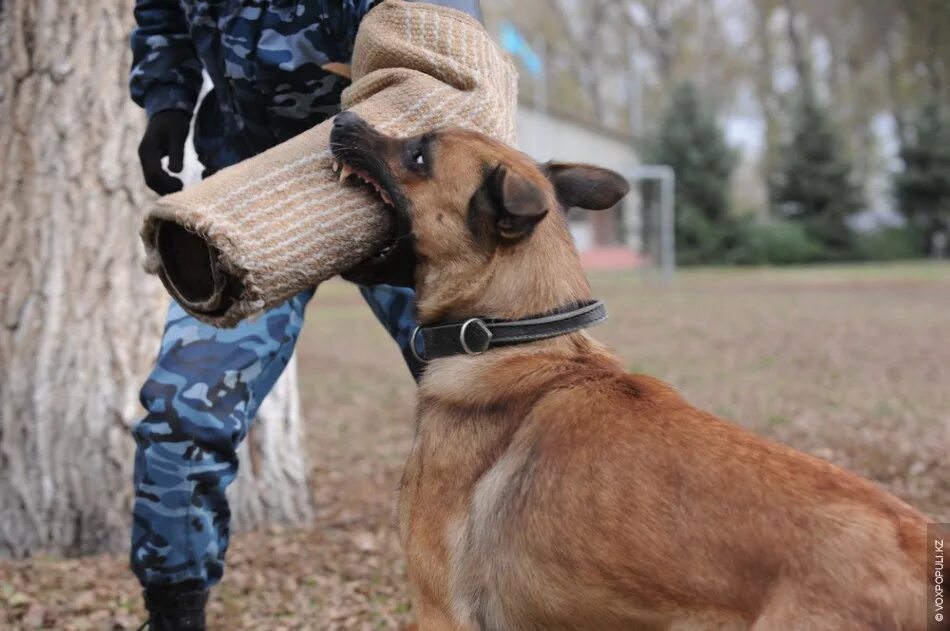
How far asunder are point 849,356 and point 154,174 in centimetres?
1076

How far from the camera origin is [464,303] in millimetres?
3016

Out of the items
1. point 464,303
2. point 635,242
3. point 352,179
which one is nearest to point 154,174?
point 352,179

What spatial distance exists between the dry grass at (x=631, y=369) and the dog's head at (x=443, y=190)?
78.4 inches

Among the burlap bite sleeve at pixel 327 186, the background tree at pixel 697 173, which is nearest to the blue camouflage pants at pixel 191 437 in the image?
the burlap bite sleeve at pixel 327 186

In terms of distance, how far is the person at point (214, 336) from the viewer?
324 cm

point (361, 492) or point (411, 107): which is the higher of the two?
point (411, 107)

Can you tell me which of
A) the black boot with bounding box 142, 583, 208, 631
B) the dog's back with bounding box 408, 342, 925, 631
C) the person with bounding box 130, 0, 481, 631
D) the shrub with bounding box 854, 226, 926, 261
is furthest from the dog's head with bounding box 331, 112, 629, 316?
the shrub with bounding box 854, 226, 926, 261

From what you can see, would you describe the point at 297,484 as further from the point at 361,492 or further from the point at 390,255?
the point at 390,255

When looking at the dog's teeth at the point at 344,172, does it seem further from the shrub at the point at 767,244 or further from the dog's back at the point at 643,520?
the shrub at the point at 767,244

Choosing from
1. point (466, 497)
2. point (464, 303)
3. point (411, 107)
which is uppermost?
point (411, 107)

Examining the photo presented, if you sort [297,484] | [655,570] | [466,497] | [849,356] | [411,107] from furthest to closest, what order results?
[849,356] → [297,484] → [411,107] → [466,497] → [655,570]

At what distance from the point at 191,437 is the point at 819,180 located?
3788 centimetres

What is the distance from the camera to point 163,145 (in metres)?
3.58

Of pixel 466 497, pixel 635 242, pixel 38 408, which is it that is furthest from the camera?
pixel 635 242
